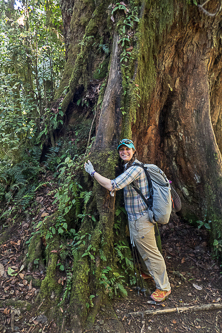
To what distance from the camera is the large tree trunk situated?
13.8ft

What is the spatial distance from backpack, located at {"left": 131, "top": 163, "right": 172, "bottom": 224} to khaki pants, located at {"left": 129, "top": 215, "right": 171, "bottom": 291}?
18 cm

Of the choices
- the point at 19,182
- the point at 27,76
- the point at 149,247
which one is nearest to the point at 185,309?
the point at 149,247

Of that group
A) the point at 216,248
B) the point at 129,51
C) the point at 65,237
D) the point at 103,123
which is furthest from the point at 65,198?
the point at 216,248

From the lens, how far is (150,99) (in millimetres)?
5605

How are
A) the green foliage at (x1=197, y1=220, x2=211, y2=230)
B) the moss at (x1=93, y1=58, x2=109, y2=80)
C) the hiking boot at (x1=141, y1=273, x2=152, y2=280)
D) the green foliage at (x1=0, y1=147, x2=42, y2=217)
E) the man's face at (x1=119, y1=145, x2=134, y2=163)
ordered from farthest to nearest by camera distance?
the moss at (x1=93, y1=58, x2=109, y2=80) < the green foliage at (x1=197, y1=220, x2=211, y2=230) < the green foliage at (x1=0, y1=147, x2=42, y2=217) < the hiking boot at (x1=141, y1=273, x2=152, y2=280) < the man's face at (x1=119, y1=145, x2=134, y2=163)

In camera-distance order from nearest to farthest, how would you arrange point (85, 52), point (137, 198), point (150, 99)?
point (137, 198) → point (150, 99) → point (85, 52)

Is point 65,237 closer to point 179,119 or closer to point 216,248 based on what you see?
point 216,248

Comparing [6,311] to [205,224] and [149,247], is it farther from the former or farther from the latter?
[205,224]

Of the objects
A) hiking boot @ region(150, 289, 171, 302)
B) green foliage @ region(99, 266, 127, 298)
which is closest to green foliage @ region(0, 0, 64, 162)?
green foliage @ region(99, 266, 127, 298)

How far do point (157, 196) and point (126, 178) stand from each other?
27.7 inches

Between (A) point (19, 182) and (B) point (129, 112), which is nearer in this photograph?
(B) point (129, 112)

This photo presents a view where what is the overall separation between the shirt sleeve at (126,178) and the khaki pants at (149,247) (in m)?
0.79

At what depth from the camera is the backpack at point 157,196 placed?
3920 millimetres

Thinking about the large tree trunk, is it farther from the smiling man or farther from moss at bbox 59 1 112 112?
the smiling man
